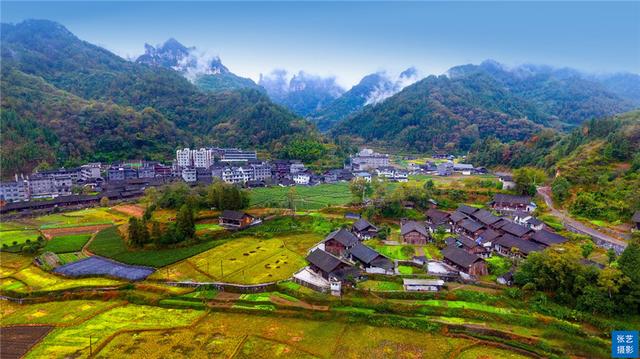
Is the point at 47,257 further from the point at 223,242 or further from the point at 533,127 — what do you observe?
the point at 533,127

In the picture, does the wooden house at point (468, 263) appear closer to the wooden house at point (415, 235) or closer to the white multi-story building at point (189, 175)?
the wooden house at point (415, 235)

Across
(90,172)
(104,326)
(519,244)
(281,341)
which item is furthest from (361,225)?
(90,172)

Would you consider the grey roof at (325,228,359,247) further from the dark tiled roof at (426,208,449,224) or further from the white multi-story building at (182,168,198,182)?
the white multi-story building at (182,168,198,182)

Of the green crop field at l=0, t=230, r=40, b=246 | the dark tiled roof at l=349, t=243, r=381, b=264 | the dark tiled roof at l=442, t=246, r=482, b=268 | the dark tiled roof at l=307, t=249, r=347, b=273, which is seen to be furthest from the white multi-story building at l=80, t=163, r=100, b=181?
the dark tiled roof at l=442, t=246, r=482, b=268

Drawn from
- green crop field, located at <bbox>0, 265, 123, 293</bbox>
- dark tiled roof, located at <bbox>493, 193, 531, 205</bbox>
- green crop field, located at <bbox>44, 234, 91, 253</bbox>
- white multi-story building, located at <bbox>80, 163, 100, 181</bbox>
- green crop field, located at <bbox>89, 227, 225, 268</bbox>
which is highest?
white multi-story building, located at <bbox>80, 163, 100, 181</bbox>

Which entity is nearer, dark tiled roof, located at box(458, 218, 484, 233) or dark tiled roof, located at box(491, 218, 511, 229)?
dark tiled roof, located at box(491, 218, 511, 229)

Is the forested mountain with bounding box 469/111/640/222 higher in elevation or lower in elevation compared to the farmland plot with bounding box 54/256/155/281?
higher
